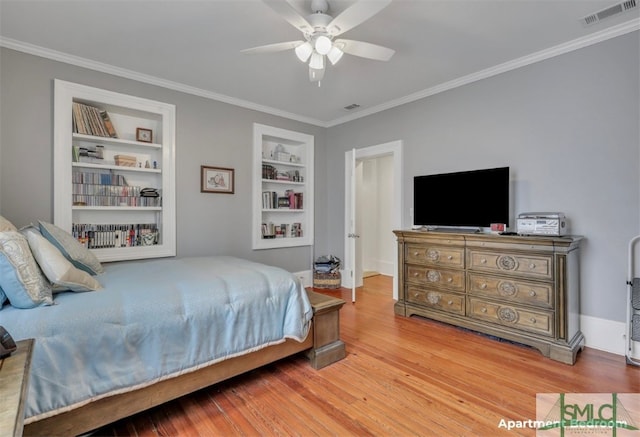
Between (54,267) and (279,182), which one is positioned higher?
(279,182)

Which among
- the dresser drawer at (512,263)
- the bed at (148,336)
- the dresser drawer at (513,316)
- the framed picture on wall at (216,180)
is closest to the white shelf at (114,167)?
the framed picture on wall at (216,180)

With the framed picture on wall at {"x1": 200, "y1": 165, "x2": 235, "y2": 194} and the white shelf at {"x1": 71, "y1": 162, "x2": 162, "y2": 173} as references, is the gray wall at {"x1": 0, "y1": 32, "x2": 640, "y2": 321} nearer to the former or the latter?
the framed picture on wall at {"x1": 200, "y1": 165, "x2": 235, "y2": 194}

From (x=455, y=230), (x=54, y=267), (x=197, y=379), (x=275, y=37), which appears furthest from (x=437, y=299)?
(x=54, y=267)

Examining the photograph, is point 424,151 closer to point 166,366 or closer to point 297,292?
point 297,292

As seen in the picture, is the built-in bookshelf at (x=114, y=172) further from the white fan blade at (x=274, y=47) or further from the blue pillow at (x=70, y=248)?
the white fan blade at (x=274, y=47)

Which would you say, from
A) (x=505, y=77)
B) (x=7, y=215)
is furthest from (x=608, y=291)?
(x=7, y=215)

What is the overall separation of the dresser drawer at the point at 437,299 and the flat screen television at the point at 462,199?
73 cm

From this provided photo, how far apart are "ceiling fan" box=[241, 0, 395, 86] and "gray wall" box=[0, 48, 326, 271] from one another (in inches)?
69.8

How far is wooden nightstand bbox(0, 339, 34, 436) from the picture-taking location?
709 millimetres

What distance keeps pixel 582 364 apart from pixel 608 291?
2.15 feet

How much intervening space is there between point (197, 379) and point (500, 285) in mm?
2508

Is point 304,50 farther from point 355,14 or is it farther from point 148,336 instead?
point 148,336

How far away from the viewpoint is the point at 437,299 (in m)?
3.19

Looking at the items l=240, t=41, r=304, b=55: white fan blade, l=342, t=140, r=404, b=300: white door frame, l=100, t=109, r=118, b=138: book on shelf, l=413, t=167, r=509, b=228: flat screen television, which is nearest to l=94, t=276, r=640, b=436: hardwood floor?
l=413, t=167, r=509, b=228: flat screen television
